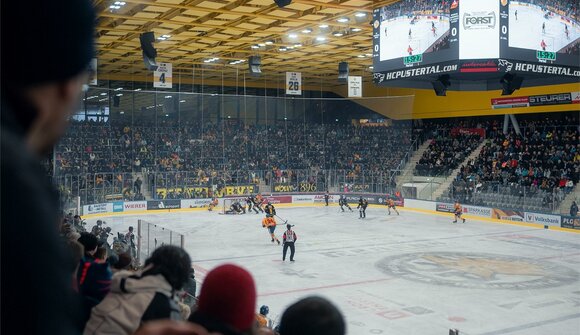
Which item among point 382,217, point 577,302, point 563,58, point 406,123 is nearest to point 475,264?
point 577,302

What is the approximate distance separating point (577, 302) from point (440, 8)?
7.86m

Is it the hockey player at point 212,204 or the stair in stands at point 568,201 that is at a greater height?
the stair in stands at point 568,201

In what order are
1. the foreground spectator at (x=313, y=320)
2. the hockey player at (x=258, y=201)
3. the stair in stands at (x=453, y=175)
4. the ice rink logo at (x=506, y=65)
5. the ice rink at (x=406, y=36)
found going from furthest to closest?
the stair in stands at (x=453, y=175) → the hockey player at (x=258, y=201) → the ice rink at (x=406, y=36) → the ice rink logo at (x=506, y=65) → the foreground spectator at (x=313, y=320)

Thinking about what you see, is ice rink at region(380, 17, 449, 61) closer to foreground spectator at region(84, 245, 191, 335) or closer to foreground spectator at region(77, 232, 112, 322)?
Result: foreground spectator at region(77, 232, 112, 322)

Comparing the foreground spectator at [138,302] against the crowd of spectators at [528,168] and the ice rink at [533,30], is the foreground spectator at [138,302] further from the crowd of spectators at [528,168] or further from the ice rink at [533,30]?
the crowd of spectators at [528,168]

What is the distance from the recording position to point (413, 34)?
48.9 ft

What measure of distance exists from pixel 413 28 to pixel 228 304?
46.9 feet

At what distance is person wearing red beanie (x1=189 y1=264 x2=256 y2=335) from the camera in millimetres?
1474

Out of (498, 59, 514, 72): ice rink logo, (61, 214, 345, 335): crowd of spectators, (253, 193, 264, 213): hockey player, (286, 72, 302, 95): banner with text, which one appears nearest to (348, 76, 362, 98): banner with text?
(286, 72, 302, 95): banner with text

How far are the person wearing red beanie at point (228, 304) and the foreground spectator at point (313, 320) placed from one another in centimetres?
30

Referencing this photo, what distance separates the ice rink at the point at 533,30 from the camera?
1405 cm

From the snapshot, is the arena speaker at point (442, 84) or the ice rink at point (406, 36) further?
the arena speaker at point (442, 84)

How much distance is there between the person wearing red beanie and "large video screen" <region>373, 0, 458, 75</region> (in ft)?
44.3

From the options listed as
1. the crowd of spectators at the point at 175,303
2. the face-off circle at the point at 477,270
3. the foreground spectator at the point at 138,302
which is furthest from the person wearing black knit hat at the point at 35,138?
the face-off circle at the point at 477,270
